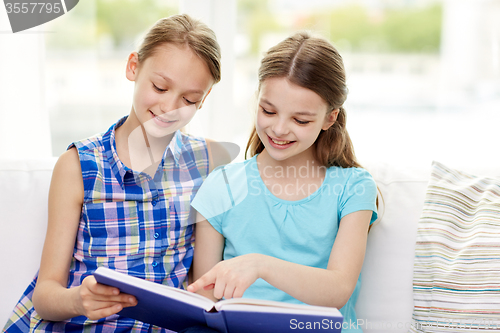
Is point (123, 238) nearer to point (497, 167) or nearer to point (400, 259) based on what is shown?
point (400, 259)

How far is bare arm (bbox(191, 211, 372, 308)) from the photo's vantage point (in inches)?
31.8

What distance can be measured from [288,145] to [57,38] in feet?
4.72

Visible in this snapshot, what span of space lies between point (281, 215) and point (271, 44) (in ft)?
2.99

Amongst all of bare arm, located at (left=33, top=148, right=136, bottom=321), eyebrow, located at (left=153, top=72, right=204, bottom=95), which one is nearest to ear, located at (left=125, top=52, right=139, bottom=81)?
eyebrow, located at (left=153, top=72, right=204, bottom=95)

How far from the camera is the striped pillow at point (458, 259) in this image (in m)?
1.04

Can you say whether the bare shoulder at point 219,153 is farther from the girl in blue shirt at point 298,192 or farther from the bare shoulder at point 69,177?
the bare shoulder at point 69,177

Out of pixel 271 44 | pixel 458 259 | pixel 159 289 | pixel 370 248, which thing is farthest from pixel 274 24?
pixel 159 289

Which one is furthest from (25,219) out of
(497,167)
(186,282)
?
(497,167)

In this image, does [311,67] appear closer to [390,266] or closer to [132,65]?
[132,65]

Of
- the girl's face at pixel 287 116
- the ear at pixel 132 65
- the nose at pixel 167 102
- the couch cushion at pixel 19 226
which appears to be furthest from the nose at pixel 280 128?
the couch cushion at pixel 19 226

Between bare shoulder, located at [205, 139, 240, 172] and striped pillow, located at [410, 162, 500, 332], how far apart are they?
59 centimetres

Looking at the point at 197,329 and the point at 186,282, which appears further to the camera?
the point at 186,282

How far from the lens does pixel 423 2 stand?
6.84ft

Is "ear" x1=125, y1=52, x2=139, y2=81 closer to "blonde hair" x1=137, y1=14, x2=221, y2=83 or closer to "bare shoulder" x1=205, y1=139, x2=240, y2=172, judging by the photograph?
"blonde hair" x1=137, y1=14, x2=221, y2=83
